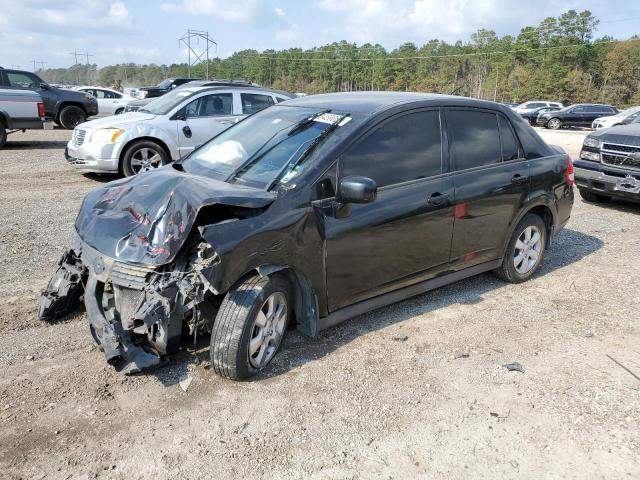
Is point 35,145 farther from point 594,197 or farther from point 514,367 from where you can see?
point 514,367

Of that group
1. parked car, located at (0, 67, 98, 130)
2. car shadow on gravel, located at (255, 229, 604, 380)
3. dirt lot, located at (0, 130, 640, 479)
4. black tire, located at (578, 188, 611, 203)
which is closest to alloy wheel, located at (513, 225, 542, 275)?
car shadow on gravel, located at (255, 229, 604, 380)

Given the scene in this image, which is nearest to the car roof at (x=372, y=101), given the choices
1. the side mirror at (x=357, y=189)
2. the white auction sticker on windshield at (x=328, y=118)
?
the white auction sticker on windshield at (x=328, y=118)

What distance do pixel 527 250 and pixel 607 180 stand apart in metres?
3.96

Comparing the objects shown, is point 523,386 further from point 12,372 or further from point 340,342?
point 12,372

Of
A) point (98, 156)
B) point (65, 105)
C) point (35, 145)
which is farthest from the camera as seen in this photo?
point (65, 105)

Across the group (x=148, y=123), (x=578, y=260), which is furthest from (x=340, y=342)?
(x=148, y=123)

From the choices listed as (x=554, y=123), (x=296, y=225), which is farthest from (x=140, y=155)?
(x=554, y=123)

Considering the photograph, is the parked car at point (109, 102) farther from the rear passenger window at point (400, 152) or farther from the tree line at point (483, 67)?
the tree line at point (483, 67)

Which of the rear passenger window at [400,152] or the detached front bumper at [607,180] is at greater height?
the rear passenger window at [400,152]

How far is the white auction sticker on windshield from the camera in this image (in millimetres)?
3914

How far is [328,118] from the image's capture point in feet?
13.0

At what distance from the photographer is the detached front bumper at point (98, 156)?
892 cm

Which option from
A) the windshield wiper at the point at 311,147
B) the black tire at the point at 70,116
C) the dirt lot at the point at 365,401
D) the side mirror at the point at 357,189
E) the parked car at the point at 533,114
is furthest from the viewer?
the parked car at the point at 533,114

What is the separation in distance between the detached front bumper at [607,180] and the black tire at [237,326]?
22.4ft
